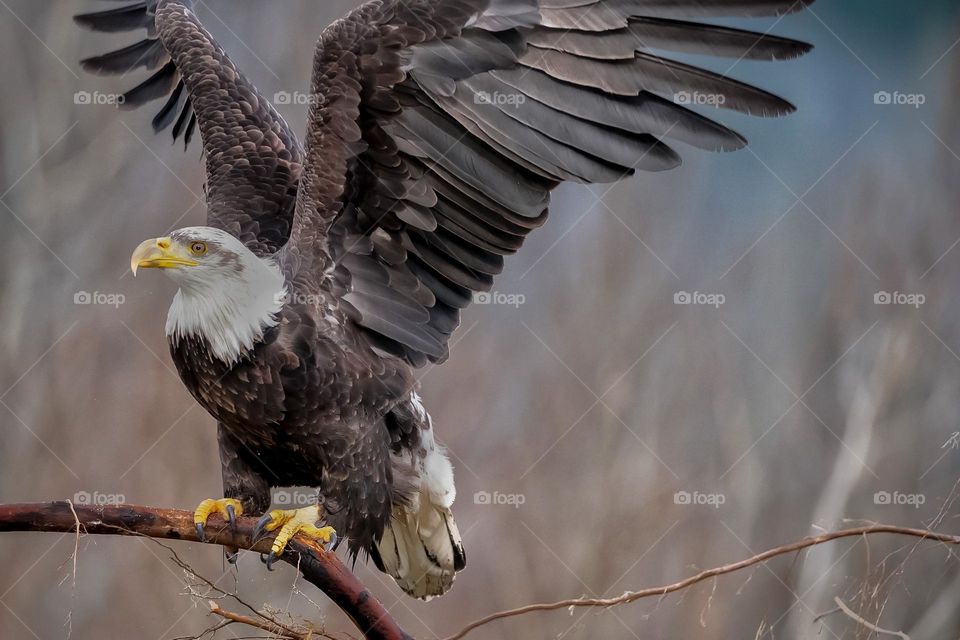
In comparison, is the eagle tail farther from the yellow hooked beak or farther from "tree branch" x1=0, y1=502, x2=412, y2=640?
the yellow hooked beak

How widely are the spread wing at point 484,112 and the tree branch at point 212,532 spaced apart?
55 cm

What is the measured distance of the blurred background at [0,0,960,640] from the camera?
3.36 m

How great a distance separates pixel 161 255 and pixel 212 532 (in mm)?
566

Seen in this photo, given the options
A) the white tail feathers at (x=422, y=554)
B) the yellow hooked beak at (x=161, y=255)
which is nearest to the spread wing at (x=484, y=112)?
the yellow hooked beak at (x=161, y=255)

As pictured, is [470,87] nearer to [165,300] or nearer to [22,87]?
[165,300]

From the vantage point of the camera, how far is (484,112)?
224 centimetres

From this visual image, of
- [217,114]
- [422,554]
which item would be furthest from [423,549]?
Answer: [217,114]

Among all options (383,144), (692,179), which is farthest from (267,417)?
(692,179)

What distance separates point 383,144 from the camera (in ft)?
7.41

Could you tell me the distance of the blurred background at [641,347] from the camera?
3355mm

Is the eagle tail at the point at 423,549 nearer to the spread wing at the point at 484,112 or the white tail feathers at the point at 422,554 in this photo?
the white tail feathers at the point at 422,554

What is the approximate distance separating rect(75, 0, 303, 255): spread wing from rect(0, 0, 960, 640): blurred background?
0.96 feet

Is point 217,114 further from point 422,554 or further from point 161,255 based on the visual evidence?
point 422,554

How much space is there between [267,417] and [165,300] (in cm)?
139
